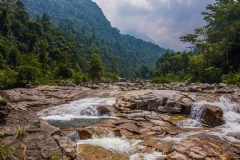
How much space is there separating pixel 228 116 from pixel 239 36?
75.2 ft

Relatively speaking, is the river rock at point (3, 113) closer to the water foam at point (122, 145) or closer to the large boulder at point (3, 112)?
the large boulder at point (3, 112)

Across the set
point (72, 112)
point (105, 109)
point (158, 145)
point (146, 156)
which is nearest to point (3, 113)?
point (146, 156)

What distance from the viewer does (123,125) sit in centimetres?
1653

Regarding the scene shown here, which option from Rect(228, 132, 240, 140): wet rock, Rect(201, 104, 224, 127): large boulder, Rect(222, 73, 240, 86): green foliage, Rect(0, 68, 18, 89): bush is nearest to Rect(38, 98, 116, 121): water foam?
Rect(201, 104, 224, 127): large boulder

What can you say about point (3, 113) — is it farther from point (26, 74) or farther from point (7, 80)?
point (26, 74)

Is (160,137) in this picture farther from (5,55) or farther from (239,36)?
(5,55)

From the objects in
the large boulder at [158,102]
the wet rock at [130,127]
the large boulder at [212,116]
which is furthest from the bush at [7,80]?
the large boulder at [212,116]

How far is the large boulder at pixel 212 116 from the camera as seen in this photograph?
1811cm

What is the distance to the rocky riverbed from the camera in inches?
450

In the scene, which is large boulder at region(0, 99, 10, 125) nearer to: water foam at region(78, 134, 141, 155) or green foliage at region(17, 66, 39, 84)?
water foam at region(78, 134, 141, 155)

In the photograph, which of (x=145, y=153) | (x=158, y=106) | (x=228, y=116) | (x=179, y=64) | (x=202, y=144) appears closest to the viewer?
(x=145, y=153)

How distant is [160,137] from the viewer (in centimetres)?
1456

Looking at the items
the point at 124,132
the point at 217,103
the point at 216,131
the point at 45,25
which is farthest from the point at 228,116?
the point at 45,25

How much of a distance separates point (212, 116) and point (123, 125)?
21.3 feet
